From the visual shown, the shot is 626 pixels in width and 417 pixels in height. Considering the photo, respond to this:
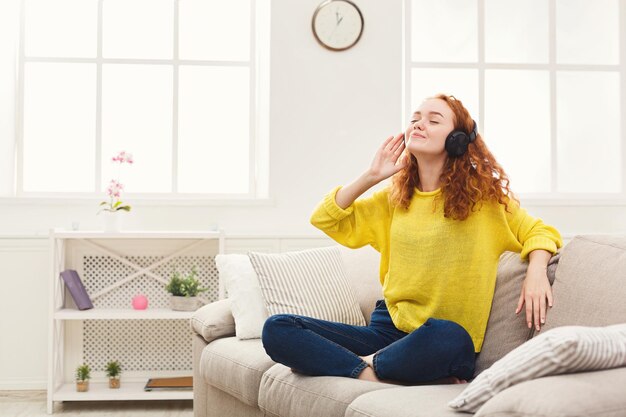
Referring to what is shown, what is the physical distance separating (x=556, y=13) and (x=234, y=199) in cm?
199

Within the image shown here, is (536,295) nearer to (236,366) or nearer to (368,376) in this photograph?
(368,376)

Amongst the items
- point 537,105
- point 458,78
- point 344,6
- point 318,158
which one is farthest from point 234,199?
point 537,105

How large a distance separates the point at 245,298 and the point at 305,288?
22cm

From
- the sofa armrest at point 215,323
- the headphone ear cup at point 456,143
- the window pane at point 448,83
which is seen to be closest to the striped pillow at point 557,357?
the headphone ear cup at point 456,143

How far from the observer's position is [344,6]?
384cm

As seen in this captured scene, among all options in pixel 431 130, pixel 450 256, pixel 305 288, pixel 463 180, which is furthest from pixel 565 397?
pixel 305 288

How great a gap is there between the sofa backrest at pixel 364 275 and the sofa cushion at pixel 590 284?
2.92 ft

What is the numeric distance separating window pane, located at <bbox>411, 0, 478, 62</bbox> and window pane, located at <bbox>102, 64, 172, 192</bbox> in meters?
1.33

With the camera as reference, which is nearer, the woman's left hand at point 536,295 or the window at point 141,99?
the woman's left hand at point 536,295

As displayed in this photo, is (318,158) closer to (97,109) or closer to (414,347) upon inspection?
(97,109)

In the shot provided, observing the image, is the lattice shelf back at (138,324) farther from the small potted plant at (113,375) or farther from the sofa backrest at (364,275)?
the sofa backrest at (364,275)

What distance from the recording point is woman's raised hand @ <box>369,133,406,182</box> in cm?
228

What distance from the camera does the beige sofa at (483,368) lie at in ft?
4.58

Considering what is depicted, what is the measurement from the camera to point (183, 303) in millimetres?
3582
